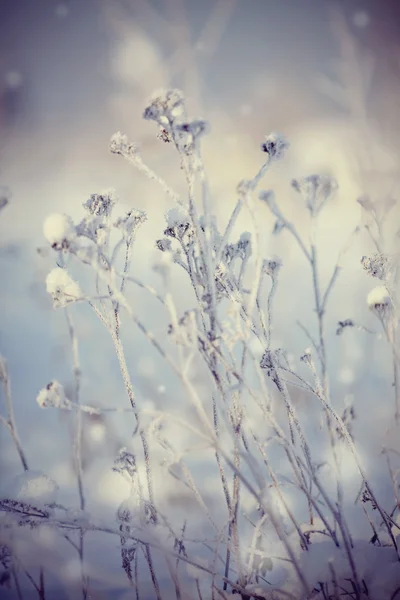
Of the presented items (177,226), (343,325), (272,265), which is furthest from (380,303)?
(177,226)

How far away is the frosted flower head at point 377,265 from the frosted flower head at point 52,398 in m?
1.67

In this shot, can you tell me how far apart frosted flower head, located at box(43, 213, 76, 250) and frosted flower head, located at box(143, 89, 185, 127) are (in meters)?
0.49

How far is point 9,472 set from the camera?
3910 millimetres

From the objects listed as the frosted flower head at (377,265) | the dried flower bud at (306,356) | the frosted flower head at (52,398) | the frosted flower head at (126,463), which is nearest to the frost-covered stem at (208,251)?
the frosted flower head at (52,398)

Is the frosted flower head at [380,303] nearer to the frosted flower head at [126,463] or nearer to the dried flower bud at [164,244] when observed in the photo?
the dried flower bud at [164,244]

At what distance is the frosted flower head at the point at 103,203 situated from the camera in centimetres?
150

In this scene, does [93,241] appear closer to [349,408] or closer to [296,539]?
[296,539]

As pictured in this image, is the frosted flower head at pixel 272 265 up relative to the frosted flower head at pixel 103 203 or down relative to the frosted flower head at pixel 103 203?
down

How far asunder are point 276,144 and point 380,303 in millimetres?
847

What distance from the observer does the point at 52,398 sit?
3.36 ft

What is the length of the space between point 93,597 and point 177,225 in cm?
214

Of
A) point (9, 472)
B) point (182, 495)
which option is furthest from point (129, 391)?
point (9, 472)

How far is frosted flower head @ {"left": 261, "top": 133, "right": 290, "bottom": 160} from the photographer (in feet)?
3.92

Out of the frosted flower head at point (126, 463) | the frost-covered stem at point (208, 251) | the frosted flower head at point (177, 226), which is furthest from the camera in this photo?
the frosted flower head at point (126, 463)
